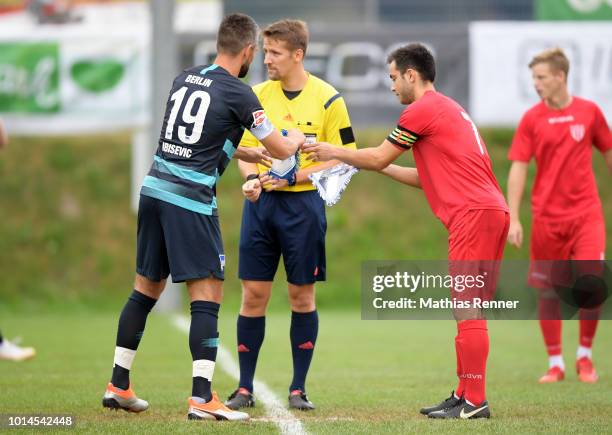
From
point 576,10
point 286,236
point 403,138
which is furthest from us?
point 576,10

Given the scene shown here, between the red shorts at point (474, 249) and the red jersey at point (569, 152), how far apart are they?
2401 mm

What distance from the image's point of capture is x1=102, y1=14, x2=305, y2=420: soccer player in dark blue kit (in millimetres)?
5609

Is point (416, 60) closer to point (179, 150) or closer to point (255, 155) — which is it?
point (255, 155)

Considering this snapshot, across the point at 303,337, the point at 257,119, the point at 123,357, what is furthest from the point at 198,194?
the point at 303,337

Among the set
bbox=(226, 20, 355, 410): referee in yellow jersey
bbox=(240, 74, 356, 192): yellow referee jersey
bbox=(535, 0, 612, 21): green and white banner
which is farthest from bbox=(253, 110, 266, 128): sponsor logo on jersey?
bbox=(535, 0, 612, 21): green and white banner

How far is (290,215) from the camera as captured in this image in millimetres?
6414

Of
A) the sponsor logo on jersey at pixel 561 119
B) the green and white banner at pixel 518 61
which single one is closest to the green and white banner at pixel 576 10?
the green and white banner at pixel 518 61

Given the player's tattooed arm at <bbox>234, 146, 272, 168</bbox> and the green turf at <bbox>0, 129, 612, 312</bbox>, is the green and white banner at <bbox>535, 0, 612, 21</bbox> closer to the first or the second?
the green turf at <bbox>0, 129, 612, 312</bbox>

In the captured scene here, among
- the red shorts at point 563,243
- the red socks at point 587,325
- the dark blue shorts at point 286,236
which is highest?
the dark blue shorts at point 286,236

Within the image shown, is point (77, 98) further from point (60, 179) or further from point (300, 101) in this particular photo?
point (300, 101)

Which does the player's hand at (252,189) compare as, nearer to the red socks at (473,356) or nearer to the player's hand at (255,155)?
the player's hand at (255,155)

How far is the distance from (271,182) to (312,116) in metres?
0.51

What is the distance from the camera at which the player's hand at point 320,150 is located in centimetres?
588

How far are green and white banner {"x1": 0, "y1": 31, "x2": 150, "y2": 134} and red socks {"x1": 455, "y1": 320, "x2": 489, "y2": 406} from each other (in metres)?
10.6
